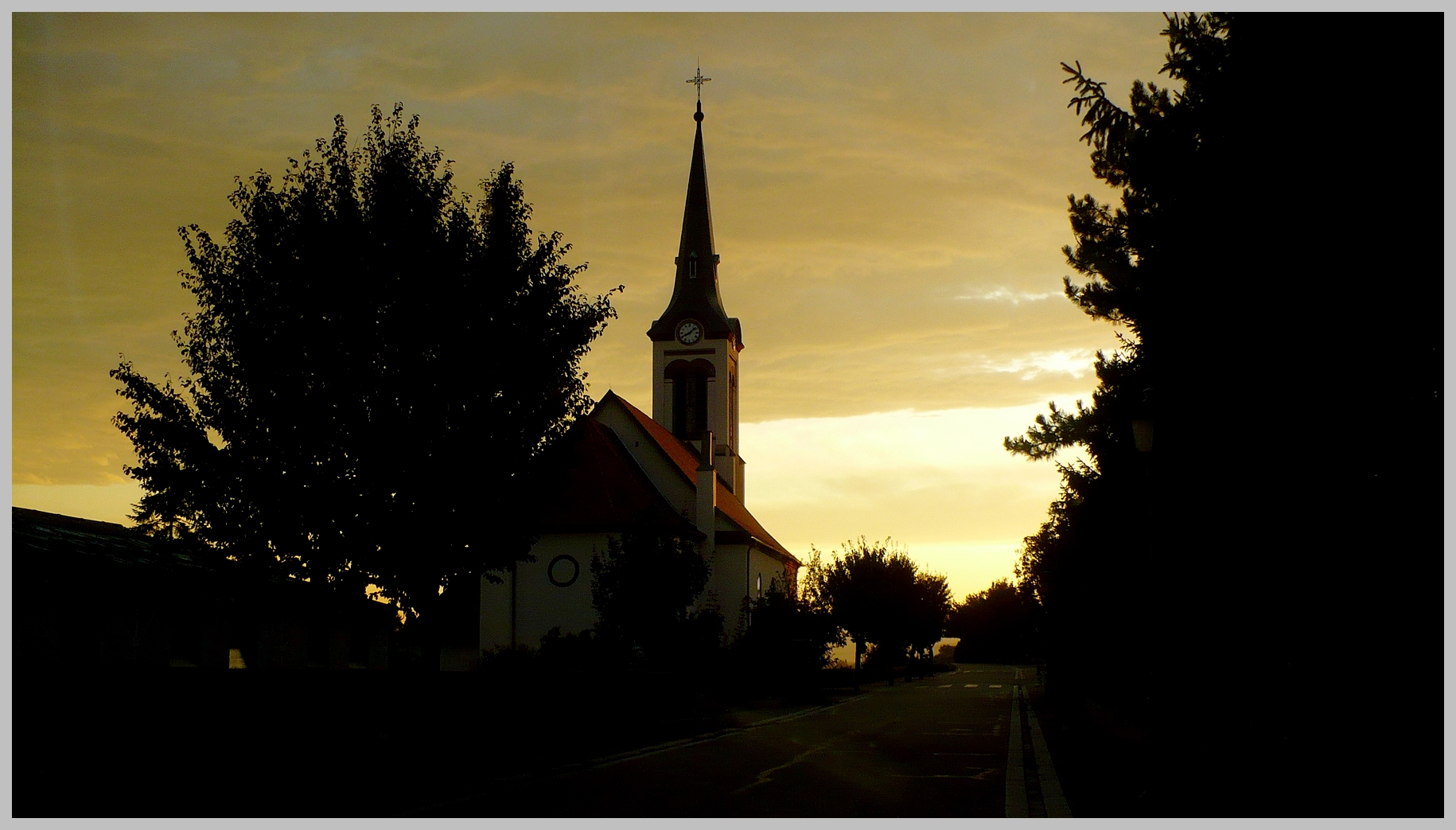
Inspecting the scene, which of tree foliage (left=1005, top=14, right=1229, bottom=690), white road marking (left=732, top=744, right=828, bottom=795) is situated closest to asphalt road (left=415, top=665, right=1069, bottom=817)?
white road marking (left=732, top=744, right=828, bottom=795)

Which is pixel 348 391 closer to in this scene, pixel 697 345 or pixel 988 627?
pixel 697 345

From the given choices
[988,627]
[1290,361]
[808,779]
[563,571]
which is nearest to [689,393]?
[563,571]

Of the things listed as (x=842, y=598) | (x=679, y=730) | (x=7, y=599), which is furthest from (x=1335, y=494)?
(x=842, y=598)

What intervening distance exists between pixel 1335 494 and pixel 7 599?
38.2ft

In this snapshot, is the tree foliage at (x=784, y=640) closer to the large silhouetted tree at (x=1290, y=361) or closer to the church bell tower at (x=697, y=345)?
the church bell tower at (x=697, y=345)

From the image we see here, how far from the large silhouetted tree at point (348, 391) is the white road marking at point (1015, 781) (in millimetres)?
8221

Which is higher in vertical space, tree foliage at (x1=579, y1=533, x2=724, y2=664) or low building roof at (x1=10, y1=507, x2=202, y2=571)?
low building roof at (x1=10, y1=507, x2=202, y2=571)

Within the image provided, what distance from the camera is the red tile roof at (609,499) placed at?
37.6m

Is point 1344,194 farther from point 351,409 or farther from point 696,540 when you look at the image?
point 696,540

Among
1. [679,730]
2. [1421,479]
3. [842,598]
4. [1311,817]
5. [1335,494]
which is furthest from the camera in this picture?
[842,598]

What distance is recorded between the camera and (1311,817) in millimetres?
8734

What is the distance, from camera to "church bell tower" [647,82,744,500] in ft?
197

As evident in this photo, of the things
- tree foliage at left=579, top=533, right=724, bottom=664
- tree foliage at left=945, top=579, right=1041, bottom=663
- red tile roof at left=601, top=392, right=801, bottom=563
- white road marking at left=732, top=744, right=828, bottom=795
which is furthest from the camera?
tree foliage at left=945, top=579, right=1041, bottom=663

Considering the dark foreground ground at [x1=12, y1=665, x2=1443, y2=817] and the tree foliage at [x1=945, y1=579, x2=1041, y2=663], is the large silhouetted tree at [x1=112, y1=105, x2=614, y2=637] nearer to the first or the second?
the dark foreground ground at [x1=12, y1=665, x2=1443, y2=817]
